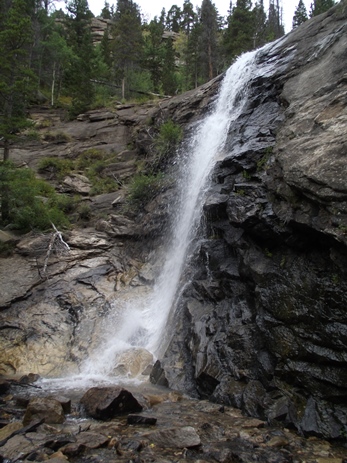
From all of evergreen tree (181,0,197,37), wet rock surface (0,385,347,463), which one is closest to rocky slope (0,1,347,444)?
wet rock surface (0,385,347,463)

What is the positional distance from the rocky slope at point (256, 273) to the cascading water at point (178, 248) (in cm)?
62

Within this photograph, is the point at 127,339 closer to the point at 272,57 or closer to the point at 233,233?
the point at 233,233

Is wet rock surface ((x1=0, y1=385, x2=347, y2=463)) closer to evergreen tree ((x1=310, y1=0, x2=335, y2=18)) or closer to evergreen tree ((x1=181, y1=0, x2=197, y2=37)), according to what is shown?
evergreen tree ((x1=310, y1=0, x2=335, y2=18))

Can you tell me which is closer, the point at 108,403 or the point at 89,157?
the point at 108,403

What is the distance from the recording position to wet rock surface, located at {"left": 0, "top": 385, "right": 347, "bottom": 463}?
5.19m

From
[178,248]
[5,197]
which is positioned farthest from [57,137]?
[178,248]

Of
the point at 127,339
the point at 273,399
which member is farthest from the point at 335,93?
the point at 127,339

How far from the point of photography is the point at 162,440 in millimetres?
5598

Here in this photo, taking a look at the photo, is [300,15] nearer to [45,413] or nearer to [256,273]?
[256,273]

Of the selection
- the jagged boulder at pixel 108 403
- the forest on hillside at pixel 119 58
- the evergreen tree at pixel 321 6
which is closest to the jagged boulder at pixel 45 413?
the jagged boulder at pixel 108 403

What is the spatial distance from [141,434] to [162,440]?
0.48m

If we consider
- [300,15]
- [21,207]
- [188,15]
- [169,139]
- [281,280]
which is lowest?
[281,280]

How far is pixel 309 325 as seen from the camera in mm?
6969

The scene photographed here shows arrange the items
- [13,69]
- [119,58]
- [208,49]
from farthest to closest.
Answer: [119,58] → [208,49] → [13,69]
